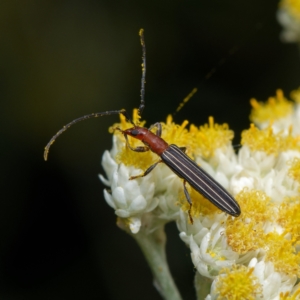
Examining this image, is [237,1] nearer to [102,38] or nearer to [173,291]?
[102,38]

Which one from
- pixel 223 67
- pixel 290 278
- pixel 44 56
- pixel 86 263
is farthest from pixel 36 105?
pixel 290 278

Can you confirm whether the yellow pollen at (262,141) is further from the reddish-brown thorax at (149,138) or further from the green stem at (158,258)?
the green stem at (158,258)

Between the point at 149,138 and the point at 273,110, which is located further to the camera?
the point at 273,110

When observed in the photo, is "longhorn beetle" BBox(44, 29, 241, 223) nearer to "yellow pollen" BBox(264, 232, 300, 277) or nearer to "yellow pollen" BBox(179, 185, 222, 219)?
"yellow pollen" BBox(179, 185, 222, 219)

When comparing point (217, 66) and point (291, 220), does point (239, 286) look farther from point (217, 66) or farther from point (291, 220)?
point (217, 66)

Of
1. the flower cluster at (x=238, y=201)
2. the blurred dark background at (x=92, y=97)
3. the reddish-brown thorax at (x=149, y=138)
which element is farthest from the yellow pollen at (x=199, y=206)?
the blurred dark background at (x=92, y=97)

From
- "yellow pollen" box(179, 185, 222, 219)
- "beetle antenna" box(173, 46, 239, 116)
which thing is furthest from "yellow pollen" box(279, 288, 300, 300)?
"beetle antenna" box(173, 46, 239, 116)

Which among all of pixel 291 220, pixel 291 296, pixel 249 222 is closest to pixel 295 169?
pixel 291 220
